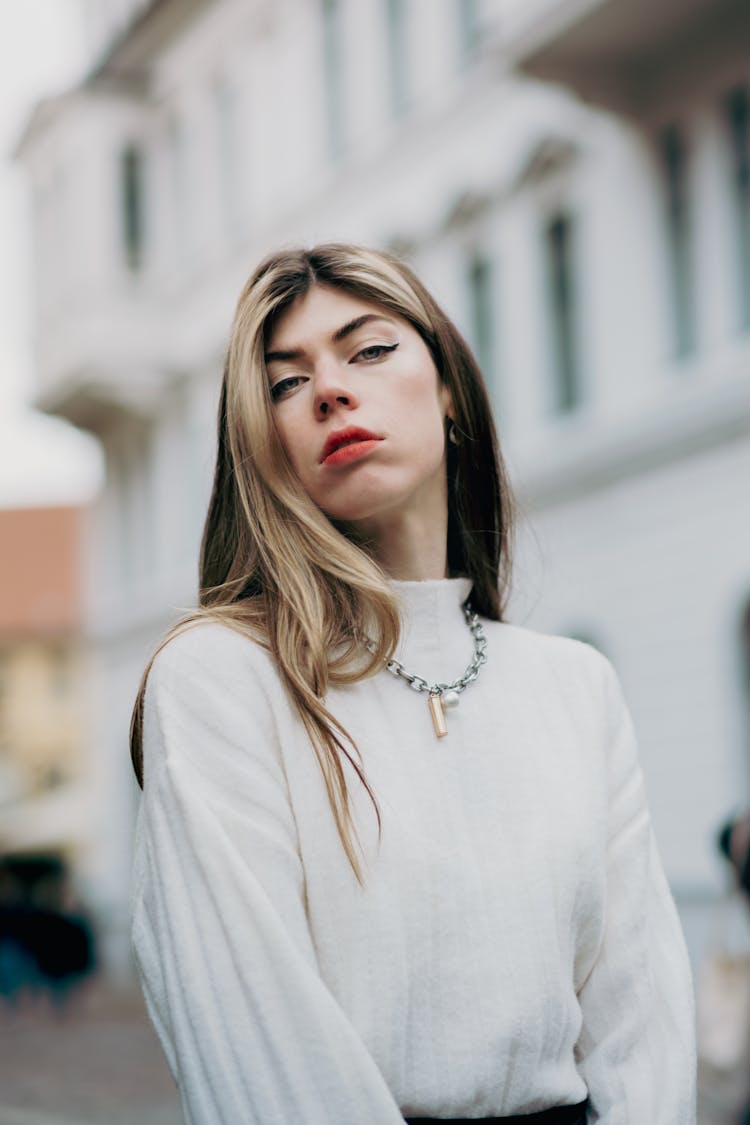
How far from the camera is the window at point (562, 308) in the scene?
53.6 feet

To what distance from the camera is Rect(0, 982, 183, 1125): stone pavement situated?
10312 millimetres

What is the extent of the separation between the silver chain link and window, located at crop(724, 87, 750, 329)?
11955 mm

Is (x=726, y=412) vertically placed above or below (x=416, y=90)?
below

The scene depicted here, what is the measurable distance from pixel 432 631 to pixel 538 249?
48.4ft

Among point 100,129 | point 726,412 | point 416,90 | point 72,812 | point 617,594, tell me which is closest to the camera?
point 726,412

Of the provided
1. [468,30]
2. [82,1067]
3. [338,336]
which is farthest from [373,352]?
[468,30]

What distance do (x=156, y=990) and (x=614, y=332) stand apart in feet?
45.3

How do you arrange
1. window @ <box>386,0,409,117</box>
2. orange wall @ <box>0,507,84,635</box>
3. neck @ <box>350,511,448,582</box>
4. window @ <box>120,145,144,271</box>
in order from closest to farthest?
neck @ <box>350,511,448,582</box>
window @ <box>386,0,409,117</box>
window @ <box>120,145,144,271</box>
orange wall @ <box>0,507,84,635</box>

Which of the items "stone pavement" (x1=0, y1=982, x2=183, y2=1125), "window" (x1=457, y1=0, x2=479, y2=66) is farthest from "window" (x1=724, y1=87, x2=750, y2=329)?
"stone pavement" (x1=0, y1=982, x2=183, y2=1125)

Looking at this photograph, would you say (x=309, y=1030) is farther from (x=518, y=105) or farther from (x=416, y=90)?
(x=416, y=90)

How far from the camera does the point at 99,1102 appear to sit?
36.1 feet

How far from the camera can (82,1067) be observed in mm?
13602

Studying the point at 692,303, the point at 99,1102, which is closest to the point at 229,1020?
the point at 99,1102

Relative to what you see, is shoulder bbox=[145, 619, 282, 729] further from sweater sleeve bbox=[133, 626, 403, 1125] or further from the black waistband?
the black waistband
